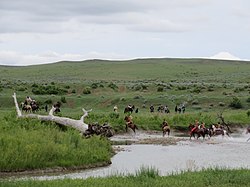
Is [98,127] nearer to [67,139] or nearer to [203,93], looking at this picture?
[67,139]

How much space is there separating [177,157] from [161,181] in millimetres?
8783

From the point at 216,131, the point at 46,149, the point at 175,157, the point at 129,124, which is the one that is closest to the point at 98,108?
the point at 129,124

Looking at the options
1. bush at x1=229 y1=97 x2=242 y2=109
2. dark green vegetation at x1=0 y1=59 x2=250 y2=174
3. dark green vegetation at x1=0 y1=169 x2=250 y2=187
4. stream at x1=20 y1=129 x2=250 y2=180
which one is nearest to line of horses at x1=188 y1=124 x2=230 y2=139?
stream at x1=20 y1=129 x2=250 y2=180

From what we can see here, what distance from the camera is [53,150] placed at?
2167cm

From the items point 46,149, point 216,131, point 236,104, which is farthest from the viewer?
point 236,104

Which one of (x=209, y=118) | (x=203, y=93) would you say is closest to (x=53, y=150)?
(x=209, y=118)

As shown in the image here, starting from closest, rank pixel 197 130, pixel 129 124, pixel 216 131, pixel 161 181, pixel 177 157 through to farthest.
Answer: pixel 161 181, pixel 177 157, pixel 197 130, pixel 216 131, pixel 129 124

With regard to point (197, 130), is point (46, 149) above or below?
above

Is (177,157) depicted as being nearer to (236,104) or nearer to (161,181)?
(161,181)

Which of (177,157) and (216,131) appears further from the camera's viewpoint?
(216,131)

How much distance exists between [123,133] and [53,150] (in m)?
13.7

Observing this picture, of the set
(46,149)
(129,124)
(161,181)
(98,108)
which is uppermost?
(161,181)

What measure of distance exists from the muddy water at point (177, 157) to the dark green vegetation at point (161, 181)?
2153 millimetres

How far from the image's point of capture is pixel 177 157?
24453 mm
